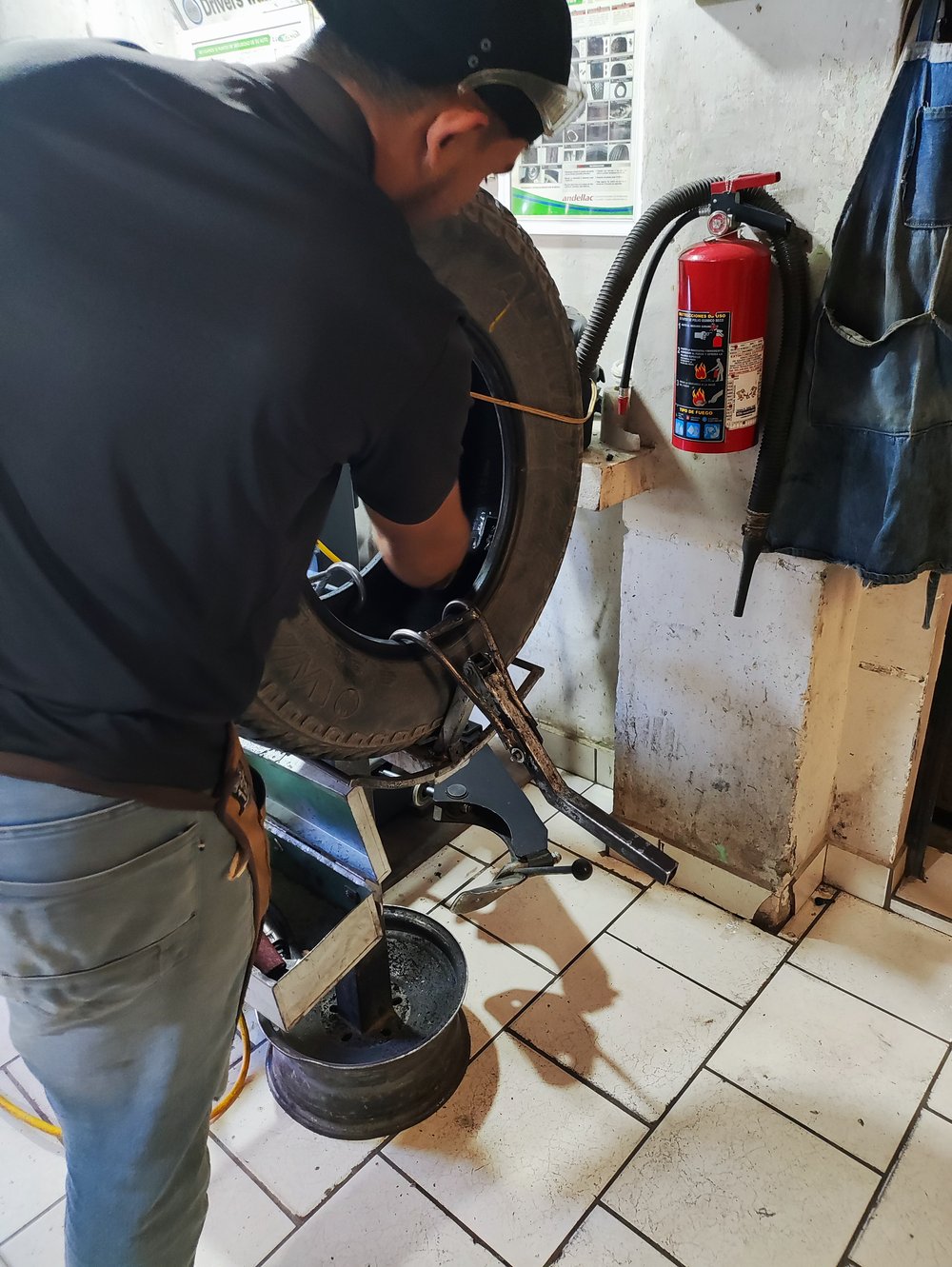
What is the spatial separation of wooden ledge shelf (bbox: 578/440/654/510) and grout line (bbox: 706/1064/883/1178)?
100cm

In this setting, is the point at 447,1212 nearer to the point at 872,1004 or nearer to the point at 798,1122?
the point at 798,1122

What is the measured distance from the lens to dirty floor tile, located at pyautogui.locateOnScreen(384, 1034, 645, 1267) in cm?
127

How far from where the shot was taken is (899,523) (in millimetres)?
1282

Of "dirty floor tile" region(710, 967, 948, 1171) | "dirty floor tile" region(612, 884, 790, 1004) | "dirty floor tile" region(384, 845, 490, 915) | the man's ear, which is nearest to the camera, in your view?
the man's ear

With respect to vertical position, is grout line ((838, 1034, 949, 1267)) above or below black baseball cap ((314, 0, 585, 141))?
below

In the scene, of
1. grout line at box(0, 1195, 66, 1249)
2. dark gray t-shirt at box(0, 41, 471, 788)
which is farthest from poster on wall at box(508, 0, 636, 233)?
grout line at box(0, 1195, 66, 1249)

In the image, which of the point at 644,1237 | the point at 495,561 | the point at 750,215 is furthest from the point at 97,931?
the point at 750,215

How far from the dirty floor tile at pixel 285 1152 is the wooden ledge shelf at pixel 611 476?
1.14m

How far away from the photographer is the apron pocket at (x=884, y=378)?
3.96 ft

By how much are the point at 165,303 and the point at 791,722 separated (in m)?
1.33

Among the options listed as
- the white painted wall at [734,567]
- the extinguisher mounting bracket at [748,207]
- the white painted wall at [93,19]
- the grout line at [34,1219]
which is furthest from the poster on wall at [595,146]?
the grout line at [34,1219]

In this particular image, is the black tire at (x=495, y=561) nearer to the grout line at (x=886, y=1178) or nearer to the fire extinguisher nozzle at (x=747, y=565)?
the fire extinguisher nozzle at (x=747, y=565)

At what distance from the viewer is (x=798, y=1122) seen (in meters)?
1.39

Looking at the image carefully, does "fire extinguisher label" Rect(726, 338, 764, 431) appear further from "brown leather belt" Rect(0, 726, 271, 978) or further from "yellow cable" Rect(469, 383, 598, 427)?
"brown leather belt" Rect(0, 726, 271, 978)
